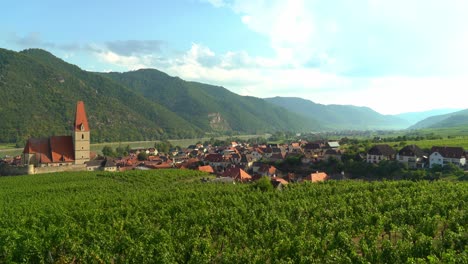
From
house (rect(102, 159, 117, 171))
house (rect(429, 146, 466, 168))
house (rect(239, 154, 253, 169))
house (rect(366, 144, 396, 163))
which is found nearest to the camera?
house (rect(429, 146, 466, 168))

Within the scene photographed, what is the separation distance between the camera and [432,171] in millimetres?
61281

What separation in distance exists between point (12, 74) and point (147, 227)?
199335mm

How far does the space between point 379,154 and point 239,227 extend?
55.0 m

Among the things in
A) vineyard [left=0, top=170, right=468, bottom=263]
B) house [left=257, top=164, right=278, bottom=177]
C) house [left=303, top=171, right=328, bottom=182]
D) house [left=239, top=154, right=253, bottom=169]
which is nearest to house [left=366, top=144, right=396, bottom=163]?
house [left=303, top=171, right=328, bottom=182]

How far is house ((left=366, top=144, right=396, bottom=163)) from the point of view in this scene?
71.4 meters

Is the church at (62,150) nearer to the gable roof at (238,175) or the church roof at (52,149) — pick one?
the church roof at (52,149)

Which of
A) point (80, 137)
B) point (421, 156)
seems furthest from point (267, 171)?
point (80, 137)

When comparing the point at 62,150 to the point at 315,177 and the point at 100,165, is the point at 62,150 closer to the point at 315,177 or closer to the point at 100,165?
the point at 100,165

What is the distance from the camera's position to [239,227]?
24797 millimetres

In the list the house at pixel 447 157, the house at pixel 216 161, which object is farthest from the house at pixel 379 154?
the house at pixel 216 161

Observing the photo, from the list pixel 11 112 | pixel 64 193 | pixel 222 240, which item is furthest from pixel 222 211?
pixel 11 112

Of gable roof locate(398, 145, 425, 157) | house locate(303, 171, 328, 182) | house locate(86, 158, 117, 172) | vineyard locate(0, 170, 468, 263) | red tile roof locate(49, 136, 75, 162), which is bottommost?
house locate(303, 171, 328, 182)

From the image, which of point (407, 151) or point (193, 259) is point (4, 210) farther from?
point (407, 151)

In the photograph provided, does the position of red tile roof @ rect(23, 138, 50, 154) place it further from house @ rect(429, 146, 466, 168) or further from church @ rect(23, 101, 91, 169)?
house @ rect(429, 146, 466, 168)
